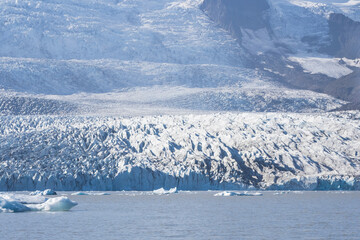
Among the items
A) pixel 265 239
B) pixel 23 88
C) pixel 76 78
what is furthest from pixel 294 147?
pixel 76 78

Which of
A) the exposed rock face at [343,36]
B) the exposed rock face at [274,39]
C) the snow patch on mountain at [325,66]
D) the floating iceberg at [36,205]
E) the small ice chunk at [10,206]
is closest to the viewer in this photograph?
the small ice chunk at [10,206]

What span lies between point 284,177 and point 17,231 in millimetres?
24986

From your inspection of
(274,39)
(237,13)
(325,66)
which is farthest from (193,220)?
(237,13)

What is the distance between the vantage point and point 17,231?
19797 mm

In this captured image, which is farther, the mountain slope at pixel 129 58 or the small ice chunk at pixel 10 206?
the mountain slope at pixel 129 58

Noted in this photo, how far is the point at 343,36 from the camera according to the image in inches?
5408

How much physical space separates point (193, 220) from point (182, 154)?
19623 mm

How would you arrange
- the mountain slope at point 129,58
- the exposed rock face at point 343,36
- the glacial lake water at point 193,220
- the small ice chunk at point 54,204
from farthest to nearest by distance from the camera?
1. the exposed rock face at point 343,36
2. the mountain slope at point 129,58
3. the small ice chunk at point 54,204
4. the glacial lake water at point 193,220

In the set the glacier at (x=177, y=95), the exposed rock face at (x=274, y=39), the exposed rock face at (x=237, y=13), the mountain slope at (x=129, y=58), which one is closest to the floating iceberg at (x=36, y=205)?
the glacier at (x=177, y=95)


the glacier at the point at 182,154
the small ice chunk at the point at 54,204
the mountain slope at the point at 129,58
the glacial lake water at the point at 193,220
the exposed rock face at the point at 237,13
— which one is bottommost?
the glacial lake water at the point at 193,220

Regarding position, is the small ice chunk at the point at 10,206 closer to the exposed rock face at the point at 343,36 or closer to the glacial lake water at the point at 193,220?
the glacial lake water at the point at 193,220

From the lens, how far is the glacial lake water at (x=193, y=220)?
1923 cm

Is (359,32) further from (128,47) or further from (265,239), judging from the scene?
(265,239)

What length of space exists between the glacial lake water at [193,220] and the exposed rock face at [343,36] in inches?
4245
